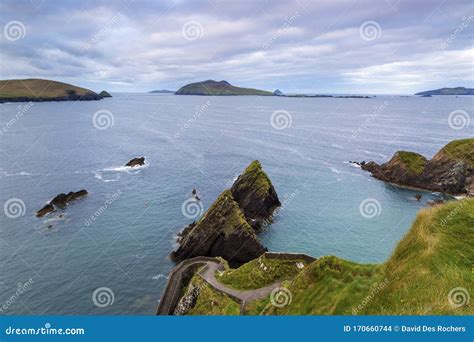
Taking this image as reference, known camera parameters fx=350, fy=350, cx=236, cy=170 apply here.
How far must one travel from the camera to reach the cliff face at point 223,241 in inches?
1962

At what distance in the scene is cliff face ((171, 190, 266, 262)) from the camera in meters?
49.8

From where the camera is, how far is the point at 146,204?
68.1m

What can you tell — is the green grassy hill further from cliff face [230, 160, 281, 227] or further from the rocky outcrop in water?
the rocky outcrop in water

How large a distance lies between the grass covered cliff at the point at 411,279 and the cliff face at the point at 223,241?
2154cm

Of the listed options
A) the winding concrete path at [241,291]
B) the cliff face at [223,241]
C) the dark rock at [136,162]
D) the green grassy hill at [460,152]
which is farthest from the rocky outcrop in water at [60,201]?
the green grassy hill at [460,152]

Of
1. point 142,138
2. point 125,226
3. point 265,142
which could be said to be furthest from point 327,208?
point 142,138

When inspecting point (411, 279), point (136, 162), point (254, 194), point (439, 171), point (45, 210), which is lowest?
point (45, 210)

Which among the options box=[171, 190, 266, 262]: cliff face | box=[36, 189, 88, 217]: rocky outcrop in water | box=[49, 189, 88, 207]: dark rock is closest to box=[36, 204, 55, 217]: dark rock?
box=[36, 189, 88, 217]: rocky outcrop in water

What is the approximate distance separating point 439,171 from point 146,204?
221 ft

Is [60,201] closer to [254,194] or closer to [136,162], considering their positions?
[136,162]

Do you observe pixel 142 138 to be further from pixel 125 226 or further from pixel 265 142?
pixel 125 226

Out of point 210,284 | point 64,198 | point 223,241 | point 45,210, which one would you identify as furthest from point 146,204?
point 210,284

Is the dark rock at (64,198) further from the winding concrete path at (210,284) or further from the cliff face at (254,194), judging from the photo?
the winding concrete path at (210,284)

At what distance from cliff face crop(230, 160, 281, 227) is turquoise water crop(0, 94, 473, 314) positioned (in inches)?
125
